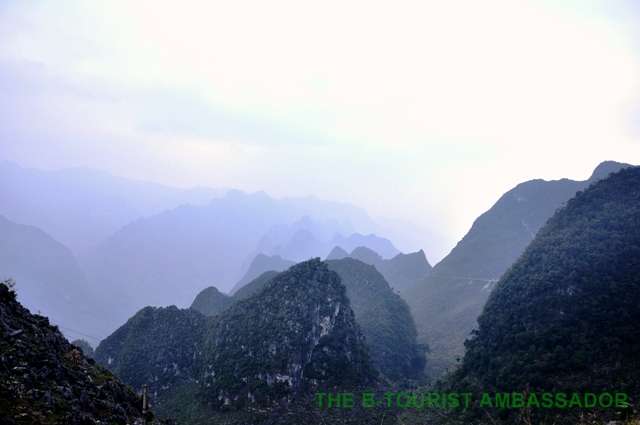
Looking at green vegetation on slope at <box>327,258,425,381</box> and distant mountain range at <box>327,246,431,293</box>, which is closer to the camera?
green vegetation on slope at <box>327,258,425,381</box>

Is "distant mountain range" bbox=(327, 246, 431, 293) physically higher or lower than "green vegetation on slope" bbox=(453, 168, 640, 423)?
higher

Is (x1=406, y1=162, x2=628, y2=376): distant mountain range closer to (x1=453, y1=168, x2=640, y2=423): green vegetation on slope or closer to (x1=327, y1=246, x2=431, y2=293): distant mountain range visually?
(x1=327, y1=246, x2=431, y2=293): distant mountain range

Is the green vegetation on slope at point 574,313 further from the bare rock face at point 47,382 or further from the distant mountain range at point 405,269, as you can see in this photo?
the distant mountain range at point 405,269

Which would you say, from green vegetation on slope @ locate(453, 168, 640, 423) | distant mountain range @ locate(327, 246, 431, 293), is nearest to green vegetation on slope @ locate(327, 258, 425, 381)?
green vegetation on slope @ locate(453, 168, 640, 423)

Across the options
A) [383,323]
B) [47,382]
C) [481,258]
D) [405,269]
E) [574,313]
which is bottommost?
[383,323]

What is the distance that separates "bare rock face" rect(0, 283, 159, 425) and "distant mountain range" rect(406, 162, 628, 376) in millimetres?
81984

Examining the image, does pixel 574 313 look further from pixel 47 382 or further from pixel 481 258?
pixel 481 258

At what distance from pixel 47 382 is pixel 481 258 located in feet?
427

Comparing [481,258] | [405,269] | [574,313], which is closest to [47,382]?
[574,313]

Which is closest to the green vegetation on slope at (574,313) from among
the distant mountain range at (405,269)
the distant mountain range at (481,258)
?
the distant mountain range at (481,258)

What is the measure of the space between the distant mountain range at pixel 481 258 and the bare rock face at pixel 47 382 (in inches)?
3228

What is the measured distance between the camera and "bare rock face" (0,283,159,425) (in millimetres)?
14141

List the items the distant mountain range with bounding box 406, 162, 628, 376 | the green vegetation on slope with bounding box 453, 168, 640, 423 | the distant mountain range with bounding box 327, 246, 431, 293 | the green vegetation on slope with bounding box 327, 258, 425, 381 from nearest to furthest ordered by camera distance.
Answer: the green vegetation on slope with bounding box 453, 168, 640, 423 < the green vegetation on slope with bounding box 327, 258, 425, 381 < the distant mountain range with bounding box 406, 162, 628, 376 < the distant mountain range with bounding box 327, 246, 431, 293

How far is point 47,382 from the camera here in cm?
1666
